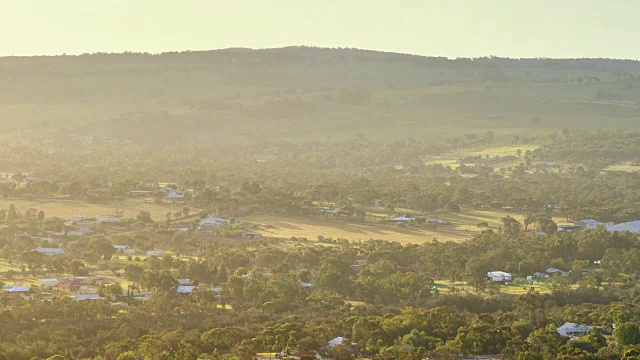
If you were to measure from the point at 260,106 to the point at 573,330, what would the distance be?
405ft

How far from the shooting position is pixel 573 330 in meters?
46.8

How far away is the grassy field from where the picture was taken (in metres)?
72.9

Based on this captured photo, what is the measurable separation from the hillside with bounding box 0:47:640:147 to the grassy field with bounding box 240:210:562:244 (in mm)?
62543

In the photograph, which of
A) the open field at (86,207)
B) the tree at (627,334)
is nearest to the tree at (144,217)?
the open field at (86,207)

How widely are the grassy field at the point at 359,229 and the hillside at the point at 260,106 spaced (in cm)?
6254

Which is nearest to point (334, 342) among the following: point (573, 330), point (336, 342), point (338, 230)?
point (336, 342)

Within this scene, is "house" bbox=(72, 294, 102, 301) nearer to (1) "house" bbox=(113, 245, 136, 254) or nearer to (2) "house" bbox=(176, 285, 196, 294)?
(2) "house" bbox=(176, 285, 196, 294)

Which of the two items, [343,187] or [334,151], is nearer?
[343,187]

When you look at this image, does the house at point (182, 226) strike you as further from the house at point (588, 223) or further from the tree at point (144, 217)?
the house at point (588, 223)

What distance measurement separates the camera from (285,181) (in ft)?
323

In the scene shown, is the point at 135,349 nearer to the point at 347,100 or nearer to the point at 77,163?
the point at 77,163

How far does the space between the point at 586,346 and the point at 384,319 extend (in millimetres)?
8613

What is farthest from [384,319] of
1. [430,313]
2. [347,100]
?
[347,100]

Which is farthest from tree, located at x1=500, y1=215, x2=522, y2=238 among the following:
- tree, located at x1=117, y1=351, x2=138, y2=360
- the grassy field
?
tree, located at x1=117, y1=351, x2=138, y2=360
